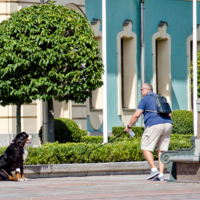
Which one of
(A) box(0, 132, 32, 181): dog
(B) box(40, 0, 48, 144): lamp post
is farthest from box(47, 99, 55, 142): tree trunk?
(A) box(0, 132, 32, 181): dog

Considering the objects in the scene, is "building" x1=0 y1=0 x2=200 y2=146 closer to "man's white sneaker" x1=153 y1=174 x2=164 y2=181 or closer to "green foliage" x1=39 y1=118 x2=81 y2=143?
"green foliage" x1=39 y1=118 x2=81 y2=143

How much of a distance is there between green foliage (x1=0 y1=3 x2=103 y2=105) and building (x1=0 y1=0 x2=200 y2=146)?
500 cm

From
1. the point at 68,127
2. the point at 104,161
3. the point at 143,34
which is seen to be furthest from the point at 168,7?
the point at 104,161

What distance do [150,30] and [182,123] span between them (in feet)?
14.2

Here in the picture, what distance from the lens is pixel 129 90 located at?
77.2 feet

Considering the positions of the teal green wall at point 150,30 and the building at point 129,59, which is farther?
the teal green wall at point 150,30

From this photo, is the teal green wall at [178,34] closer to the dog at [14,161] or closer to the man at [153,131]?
the man at [153,131]

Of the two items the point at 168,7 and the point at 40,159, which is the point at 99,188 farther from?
the point at 168,7

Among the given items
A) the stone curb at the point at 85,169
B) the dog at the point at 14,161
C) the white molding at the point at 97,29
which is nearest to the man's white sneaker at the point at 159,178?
the stone curb at the point at 85,169

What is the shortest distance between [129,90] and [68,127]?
6.16 m

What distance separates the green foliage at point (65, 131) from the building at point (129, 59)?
124 centimetres

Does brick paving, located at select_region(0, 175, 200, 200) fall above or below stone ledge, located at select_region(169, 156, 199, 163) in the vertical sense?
below

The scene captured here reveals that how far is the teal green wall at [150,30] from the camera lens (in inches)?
880

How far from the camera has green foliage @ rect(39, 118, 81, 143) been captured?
1745 centimetres
